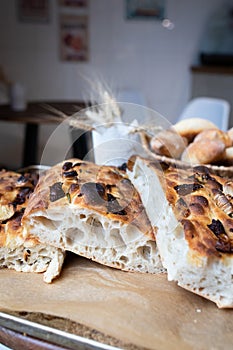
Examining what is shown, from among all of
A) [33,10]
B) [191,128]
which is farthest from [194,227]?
[33,10]

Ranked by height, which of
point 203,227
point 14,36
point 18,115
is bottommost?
point 18,115

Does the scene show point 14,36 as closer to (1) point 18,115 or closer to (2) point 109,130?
(1) point 18,115

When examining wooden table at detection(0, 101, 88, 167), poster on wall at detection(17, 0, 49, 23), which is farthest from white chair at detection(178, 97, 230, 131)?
poster on wall at detection(17, 0, 49, 23)

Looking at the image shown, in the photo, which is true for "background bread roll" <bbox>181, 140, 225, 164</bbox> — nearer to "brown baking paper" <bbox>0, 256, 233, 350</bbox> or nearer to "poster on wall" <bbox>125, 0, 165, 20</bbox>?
"brown baking paper" <bbox>0, 256, 233, 350</bbox>

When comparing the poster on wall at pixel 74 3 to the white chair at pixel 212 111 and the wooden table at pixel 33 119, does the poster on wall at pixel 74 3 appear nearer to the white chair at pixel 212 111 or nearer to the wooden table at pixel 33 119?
the wooden table at pixel 33 119

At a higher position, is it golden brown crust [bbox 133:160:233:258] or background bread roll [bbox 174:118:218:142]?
background bread roll [bbox 174:118:218:142]

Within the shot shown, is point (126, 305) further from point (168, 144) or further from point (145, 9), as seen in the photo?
point (145, 9)

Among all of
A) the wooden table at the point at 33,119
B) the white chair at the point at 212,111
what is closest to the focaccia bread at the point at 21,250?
the wooden table at the point at 33,119

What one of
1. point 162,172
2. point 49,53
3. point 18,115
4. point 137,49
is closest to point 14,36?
point 49,53
